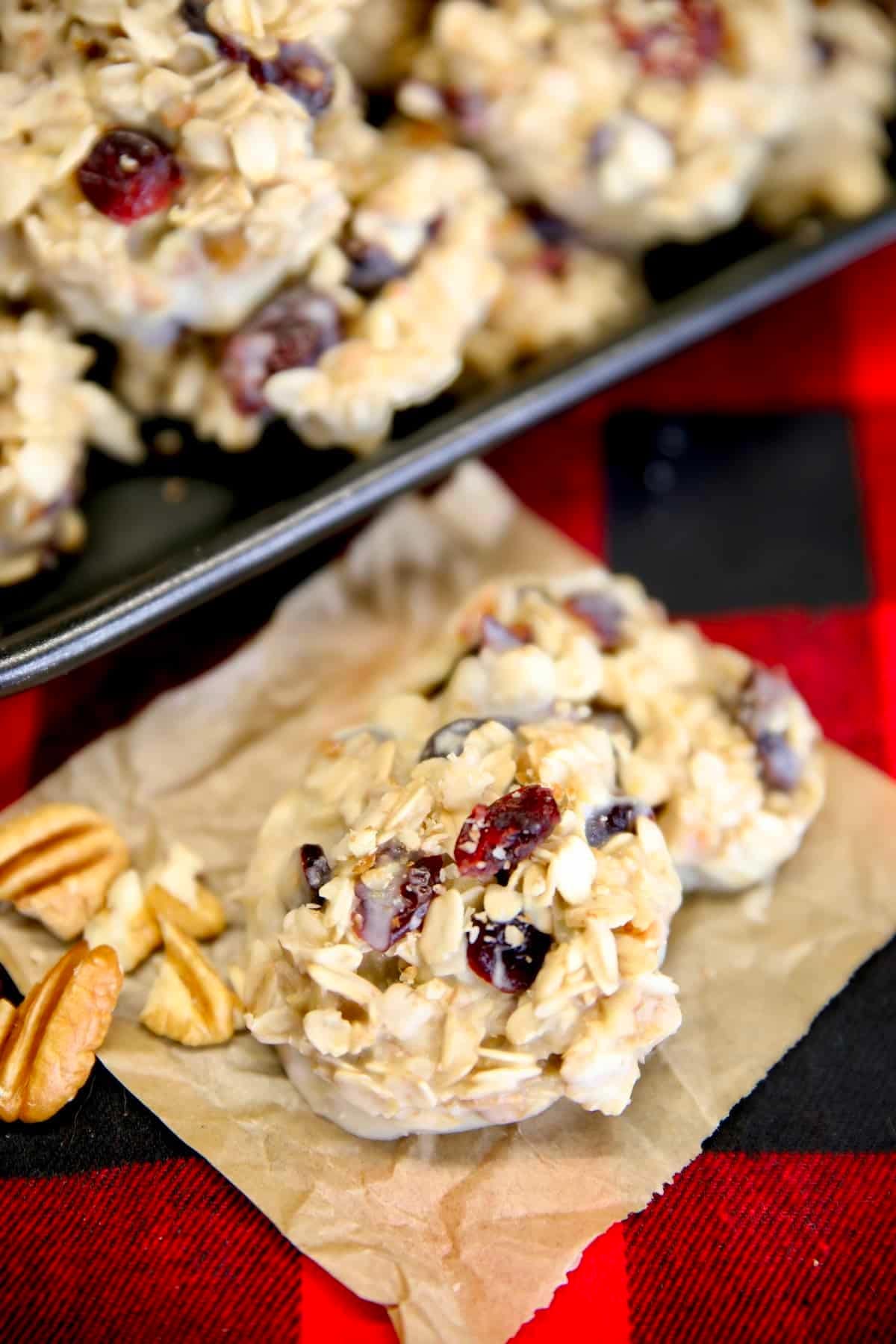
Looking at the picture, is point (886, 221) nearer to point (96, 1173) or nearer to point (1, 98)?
point (1, 98)

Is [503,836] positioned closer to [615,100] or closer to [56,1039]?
[56,1039]

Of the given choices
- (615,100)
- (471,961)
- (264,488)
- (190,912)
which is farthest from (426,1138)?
(615,100)

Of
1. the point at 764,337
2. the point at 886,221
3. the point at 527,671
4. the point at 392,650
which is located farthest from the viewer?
the point at 764,337

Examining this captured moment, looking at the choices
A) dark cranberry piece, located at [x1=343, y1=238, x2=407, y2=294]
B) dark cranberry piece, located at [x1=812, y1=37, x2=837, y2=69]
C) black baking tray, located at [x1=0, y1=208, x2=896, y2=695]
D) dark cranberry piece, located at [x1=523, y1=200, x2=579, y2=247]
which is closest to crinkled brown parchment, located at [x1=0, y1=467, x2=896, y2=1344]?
black baking tray, located at [x1=0, y1=208, x2=896, y2=695]

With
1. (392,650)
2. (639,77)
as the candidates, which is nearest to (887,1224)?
(392,650)

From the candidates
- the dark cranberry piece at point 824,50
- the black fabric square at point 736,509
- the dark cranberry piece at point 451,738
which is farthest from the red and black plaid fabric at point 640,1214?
the dark cranberry piece at point 824,50

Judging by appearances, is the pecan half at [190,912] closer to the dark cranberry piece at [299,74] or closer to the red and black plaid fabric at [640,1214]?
the red and black plaid fabric at [640,1214]

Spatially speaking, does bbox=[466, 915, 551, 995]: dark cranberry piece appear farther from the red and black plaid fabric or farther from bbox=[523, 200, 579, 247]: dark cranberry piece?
bbox=[523, 200, 579, 247]: dark cranberry piece
